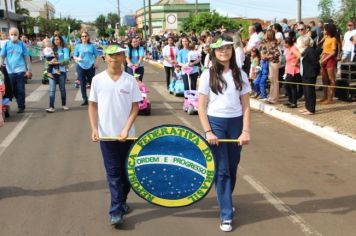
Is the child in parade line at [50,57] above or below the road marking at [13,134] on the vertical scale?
above


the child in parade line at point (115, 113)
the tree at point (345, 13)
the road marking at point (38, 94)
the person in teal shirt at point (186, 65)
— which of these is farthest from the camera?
the tree at point (345, 13)

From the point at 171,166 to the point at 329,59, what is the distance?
7960 mm

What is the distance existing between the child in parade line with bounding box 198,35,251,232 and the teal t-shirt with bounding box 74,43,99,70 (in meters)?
8.39

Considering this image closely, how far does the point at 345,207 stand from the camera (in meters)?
5.27

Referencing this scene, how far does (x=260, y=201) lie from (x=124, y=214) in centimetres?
154

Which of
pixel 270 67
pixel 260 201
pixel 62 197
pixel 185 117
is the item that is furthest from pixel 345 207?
pixel 270 67

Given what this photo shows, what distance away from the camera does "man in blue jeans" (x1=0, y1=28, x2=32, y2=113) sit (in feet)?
37.3

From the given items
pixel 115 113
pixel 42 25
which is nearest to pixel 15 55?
pixel 115 113

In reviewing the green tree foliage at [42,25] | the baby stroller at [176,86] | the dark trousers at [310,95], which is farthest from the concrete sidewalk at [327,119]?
the green tree foliage at [42,25]

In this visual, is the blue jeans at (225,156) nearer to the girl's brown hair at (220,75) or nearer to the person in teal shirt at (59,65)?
the girl's brown hair at (220,75)

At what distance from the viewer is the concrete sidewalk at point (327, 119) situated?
837 cm

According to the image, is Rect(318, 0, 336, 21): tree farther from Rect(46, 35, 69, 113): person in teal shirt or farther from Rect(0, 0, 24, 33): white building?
Rect(0, 0, 24, 33): white building

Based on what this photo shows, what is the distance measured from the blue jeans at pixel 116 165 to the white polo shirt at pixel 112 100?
0.38 ft

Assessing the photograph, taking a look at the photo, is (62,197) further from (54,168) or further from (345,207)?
(345,207)
